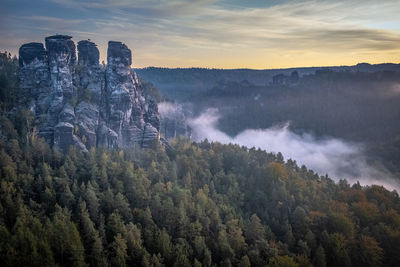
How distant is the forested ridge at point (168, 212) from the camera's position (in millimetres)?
52969

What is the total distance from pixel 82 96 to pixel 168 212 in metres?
44.0

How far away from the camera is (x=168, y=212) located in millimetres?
66500

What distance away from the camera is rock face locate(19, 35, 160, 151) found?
84625mm

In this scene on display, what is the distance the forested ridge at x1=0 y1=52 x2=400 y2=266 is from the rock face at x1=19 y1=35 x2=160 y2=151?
4530 millimetres

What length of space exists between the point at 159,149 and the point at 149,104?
752 inches

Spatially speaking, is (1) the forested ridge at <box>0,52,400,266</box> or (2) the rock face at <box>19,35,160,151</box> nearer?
(1) the forested ridge at <box>0,52,400,266</box>

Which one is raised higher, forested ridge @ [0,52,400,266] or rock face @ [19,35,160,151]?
rock face @ [19,35,160,151]

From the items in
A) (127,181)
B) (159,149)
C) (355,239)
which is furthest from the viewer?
(159,149)

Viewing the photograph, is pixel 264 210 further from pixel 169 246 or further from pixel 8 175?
pixel 8 175

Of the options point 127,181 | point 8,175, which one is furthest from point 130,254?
point 8,175

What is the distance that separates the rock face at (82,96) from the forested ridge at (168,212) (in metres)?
4.53

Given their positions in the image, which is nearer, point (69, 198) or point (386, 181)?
point (69, 198)

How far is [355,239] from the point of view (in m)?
69.2

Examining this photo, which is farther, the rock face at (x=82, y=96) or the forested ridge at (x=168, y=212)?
the rock face at (x=82, y=96)
